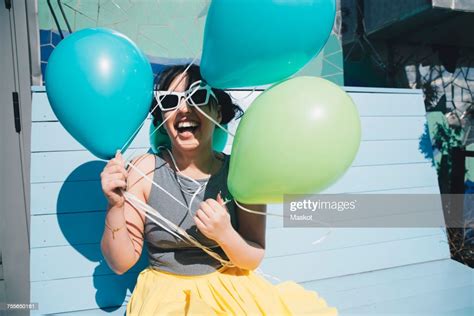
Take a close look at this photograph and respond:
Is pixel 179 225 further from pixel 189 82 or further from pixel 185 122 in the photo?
pixel 189 82

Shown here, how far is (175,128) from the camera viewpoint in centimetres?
111

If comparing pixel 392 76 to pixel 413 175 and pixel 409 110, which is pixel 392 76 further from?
pixel 413 175

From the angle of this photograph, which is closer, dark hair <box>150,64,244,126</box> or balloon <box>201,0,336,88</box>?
balloon <box>201,0,336,88</box>

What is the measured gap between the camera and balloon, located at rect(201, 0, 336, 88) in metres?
0.85

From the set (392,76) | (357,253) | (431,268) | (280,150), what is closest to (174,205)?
(280,150)

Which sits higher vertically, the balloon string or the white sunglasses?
the white sunglasses

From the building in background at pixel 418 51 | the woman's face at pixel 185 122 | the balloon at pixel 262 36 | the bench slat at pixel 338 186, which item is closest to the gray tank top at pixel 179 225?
the woman's face at pixel 185 122

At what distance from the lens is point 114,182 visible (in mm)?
955

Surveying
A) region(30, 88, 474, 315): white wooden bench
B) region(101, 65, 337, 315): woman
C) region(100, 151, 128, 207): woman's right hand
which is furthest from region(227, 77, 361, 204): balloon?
region(30, 88, 474, 315): white wooden bench

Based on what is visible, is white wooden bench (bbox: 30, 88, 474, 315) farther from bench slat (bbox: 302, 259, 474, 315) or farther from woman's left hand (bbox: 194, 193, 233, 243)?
woman's left hand (bbox: 194, 193, 233, 243)

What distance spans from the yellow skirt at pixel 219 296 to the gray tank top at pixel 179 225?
0.11 feet

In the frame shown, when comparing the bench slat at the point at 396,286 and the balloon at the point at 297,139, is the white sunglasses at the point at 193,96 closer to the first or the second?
the balloon at the point at 297,139

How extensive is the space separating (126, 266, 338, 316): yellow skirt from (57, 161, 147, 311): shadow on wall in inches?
15.6

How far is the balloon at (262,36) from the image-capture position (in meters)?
0.85
